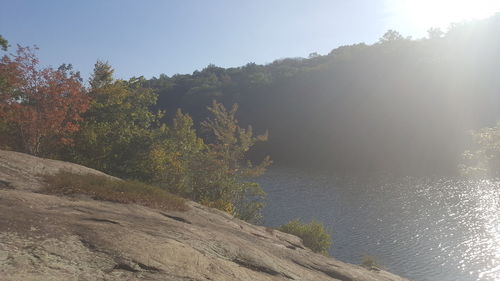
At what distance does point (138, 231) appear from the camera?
9.75 m

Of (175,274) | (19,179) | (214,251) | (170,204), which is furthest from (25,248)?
(170,204)

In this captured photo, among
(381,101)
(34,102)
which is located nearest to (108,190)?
(34,102)

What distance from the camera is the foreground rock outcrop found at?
7.31 m

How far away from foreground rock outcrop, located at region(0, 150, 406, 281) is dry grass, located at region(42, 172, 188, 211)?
1.60 feet

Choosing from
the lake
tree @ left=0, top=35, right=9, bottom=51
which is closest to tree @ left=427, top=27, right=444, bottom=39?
the lake

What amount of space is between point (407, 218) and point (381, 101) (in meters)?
87.5

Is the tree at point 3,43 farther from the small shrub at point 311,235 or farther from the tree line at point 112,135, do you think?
the small shrub at point 311,235

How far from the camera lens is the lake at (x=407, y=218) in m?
31.7

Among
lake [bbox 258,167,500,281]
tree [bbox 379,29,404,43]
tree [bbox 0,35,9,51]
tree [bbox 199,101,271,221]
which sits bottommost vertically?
lake [bbox 258,167,500,281]

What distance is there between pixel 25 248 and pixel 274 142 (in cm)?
11951

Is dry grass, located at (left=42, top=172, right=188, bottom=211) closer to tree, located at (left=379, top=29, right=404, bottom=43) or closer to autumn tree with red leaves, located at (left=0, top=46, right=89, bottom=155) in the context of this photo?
autumn tree with red leaves, located at (left=0, top=46, right=89, bottom=155)

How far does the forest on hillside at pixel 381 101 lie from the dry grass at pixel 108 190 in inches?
2458

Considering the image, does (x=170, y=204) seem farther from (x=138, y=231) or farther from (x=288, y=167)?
(x=288, y=167)

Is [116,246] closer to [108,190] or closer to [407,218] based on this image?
[108,190]
